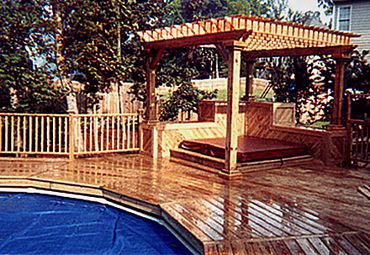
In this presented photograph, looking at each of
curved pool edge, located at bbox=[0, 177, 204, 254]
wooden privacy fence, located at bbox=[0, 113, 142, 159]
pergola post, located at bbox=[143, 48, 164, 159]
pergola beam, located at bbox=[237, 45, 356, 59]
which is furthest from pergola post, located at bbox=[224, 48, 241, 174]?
wooden privacy fence, located at bbox=[0, 113, 142, 159]

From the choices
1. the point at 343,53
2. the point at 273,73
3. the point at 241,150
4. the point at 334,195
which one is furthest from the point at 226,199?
the point at 273,73

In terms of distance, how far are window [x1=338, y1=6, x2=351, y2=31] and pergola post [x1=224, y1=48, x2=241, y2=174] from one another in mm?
10433

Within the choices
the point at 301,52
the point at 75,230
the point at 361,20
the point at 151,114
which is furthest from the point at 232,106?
the point at 361,20

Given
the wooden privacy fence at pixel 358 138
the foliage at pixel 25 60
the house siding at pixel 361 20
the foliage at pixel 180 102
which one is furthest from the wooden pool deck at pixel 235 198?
the house siding at pixel 361 20

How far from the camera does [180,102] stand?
36.6 ft

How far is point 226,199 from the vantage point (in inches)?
200

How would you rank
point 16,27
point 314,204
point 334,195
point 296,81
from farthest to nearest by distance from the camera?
point 296,81, point 16,27, point 334,195, point 314,204

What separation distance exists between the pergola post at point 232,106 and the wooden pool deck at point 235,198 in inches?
13.5

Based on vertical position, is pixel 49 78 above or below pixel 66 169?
above

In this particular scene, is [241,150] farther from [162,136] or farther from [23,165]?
[23,165]

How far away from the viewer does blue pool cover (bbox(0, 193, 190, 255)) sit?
163 inches

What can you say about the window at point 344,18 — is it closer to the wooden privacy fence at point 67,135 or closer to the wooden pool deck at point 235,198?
the wooden pool deck at point 235,198

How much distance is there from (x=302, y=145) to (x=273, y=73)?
506 centimetres

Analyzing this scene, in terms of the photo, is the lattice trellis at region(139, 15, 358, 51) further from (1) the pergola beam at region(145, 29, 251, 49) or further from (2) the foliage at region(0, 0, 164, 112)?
(2) the foliage at region(0, 0, 164, 112)
